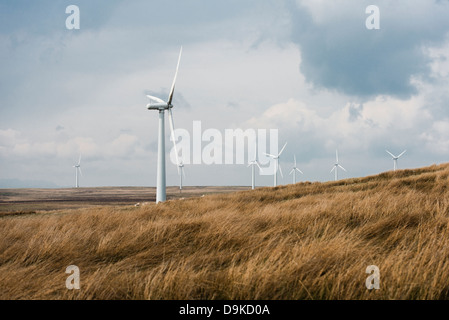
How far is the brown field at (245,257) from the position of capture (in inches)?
191

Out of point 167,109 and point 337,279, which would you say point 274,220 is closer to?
point 337,279

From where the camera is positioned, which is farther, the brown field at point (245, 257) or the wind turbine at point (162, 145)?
the wind turbine at point (162, 145)

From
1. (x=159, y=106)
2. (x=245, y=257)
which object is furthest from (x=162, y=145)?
(x=245, y=257)

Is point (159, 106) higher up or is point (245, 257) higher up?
point (159, 106)

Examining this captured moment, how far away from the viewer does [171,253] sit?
23.4 ft

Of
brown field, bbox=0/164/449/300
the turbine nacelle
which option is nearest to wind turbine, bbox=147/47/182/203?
the turbine nacelle

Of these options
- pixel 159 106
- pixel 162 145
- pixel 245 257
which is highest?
pixel 159 106

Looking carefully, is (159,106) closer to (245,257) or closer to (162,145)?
(162,145)

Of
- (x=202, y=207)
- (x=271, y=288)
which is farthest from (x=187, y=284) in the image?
(x=202, y=207)

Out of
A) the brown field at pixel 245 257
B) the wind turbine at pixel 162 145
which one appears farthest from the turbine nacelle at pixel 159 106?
the brown field at pixel 245 257

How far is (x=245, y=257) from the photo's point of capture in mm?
6457

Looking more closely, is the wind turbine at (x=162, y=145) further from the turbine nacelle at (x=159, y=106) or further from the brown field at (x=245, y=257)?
the brown field at (x=245, y=257)

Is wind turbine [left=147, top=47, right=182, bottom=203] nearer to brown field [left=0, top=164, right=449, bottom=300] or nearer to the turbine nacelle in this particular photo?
the turbine nacelle

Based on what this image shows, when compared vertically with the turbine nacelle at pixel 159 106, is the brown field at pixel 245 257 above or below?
below
